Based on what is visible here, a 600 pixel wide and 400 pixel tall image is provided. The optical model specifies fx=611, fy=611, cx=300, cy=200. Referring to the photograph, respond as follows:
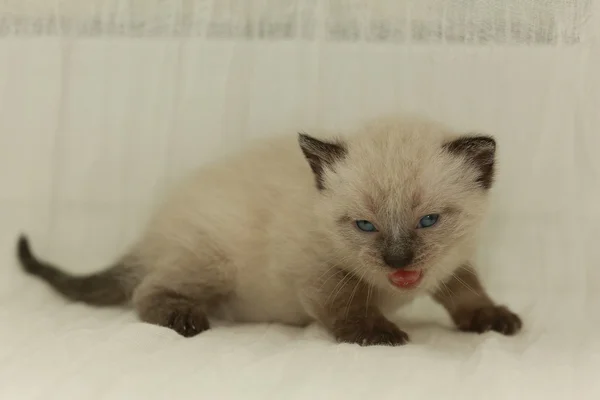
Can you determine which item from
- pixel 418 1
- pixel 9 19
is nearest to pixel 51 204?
pixel 9 19

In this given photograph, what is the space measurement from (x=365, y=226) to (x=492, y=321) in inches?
19.0

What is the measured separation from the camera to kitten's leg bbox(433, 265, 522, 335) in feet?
5.46

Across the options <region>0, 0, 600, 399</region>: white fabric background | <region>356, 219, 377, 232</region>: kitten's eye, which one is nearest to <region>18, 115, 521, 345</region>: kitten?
<region>356, 219, 377, 232</region>: kitten's eye

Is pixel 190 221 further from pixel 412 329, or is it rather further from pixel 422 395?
pixel 422 395

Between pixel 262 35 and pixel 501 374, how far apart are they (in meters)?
1.40

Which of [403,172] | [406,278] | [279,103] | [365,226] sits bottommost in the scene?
[406,278]

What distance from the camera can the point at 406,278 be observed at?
4.83 feet

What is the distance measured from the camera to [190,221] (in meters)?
1.80

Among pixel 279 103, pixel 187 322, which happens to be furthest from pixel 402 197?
pixel 279 103

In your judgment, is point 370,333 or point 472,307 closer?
point 370,333

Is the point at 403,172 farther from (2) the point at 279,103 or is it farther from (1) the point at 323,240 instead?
(2) the point at 279,103

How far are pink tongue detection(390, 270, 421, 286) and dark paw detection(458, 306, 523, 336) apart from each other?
32cm

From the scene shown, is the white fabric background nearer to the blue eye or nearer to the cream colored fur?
the cream colored fur

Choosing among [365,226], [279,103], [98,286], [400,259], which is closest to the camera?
[400,259]
